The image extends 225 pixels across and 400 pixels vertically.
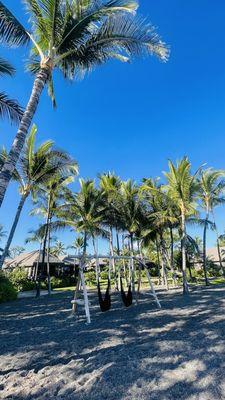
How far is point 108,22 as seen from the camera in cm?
681

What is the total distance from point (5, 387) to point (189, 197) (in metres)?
12.9

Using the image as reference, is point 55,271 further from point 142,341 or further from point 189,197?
point 142,341

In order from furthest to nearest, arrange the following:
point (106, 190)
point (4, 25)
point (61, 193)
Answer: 1. point (61, 193)
2. point (106, 190)
3. point (4, 25)

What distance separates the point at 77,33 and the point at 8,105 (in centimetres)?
253

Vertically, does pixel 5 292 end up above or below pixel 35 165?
below

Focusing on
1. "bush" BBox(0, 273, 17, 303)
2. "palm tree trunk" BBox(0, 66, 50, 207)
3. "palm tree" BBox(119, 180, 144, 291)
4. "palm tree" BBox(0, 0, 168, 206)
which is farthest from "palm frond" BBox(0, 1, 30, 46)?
"bush" BBox(0, 273, 17, 303)

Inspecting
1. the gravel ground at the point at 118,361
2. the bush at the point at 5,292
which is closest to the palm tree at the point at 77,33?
the gravel ground at the point at 118,361

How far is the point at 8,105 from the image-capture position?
7156 millimetres

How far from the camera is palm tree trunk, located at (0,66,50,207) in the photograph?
4.55 meters

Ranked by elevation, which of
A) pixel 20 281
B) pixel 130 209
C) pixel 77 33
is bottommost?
pixel 20 281

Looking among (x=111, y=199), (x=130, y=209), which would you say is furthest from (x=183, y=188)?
(x=111, y=199)

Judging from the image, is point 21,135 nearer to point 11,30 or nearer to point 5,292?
point 11,30

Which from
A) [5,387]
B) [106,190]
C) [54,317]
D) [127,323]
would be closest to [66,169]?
[106,190]

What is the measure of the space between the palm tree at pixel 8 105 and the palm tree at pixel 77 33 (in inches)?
26.1
